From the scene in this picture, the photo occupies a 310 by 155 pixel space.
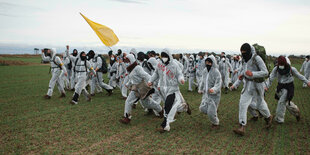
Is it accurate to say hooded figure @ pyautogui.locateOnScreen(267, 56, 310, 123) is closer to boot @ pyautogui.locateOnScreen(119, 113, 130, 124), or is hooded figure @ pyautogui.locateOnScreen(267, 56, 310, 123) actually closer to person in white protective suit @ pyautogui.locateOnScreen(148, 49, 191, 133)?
person in white protective suit @ pyautogui.locateOnScreen(148, 49, 191, 133)

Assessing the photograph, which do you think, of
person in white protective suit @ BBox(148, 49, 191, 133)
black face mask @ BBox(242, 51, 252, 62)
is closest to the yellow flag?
person in white protective suit @ BBox(148, 49, 191, 133)

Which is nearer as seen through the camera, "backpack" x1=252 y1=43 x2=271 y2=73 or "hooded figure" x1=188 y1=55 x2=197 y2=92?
"backpack" x1=252 y1=43 x2=271 y2=73

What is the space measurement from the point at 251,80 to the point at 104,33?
5839 millimetres

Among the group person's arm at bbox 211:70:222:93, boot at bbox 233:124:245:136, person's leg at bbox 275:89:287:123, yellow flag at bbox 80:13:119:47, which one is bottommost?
boot at bbox 233:124:245:136

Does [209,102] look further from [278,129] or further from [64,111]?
[64,111]

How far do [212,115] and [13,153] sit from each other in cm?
478

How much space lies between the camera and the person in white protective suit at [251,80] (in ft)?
20.1

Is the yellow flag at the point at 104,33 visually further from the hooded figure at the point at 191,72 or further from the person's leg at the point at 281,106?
the hooded figure at the point at 191,72

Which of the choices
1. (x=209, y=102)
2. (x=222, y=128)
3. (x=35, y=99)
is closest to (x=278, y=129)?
(x=222, y=128)

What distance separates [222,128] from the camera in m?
7.02

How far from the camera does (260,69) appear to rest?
618cm

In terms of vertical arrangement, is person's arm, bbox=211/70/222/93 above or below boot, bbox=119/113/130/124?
above

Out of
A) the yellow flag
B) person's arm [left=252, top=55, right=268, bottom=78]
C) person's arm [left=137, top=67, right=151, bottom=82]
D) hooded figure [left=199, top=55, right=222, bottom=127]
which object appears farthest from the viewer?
the yellow flag

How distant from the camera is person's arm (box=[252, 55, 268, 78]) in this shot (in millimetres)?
6051
